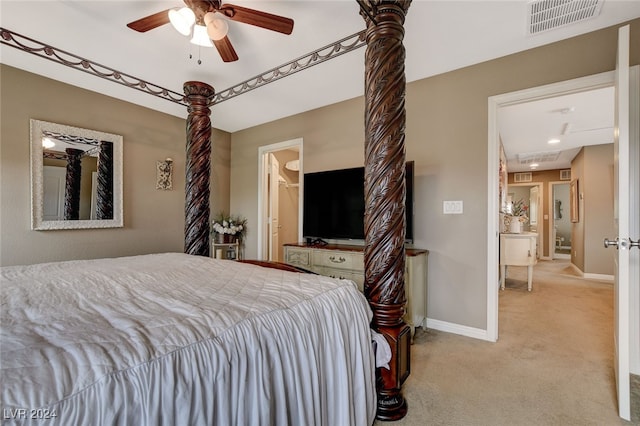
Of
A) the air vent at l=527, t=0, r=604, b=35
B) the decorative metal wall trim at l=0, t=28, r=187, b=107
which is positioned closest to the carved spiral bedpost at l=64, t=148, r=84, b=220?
the decorative metal wall trim at l=0, t=28, r=187, b=107

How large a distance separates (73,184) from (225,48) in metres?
2.46

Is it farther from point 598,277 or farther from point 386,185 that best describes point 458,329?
point 598,277

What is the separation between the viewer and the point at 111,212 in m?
3.40

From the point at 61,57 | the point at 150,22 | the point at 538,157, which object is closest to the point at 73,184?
the point at 61,57

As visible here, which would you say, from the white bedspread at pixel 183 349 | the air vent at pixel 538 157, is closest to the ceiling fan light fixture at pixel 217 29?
the white bedspread at pixel 183 349

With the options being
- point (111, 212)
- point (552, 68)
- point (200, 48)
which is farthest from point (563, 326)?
point (111, 212)

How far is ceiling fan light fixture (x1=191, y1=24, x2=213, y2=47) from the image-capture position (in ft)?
6.19

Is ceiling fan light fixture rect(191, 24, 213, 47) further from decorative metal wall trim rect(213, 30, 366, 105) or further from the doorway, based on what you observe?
the doorway

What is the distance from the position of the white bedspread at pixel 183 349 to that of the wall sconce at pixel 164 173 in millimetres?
2460

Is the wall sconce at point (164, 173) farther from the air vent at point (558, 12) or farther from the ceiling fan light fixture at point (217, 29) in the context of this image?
the air vent at point (558, 12)

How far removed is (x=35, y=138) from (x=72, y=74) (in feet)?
2.46

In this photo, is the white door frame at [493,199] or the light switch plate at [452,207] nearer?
the white door frame at [493,199]

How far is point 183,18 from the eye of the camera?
1731mm

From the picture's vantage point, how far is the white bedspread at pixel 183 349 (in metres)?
0.61
